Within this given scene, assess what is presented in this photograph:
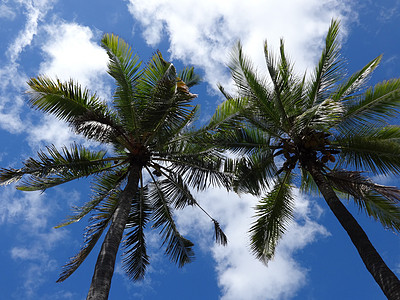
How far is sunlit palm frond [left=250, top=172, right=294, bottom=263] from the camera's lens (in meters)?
13.0

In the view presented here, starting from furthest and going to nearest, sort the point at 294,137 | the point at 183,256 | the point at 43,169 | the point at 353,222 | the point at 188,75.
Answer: the point at 183,256, the point at 188,75, the point at 294,137, the point at 43,169, the point at 353,222

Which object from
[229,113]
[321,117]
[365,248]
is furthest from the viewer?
[229,113]

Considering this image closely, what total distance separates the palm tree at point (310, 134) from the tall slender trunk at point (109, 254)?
312cm

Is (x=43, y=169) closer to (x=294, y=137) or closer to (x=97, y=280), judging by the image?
(x=97, y=280)

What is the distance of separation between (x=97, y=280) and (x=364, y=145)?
7.71m

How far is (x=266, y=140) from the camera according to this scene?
489 inches

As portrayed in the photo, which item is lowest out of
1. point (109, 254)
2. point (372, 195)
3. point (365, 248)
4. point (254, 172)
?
point (365, 248)

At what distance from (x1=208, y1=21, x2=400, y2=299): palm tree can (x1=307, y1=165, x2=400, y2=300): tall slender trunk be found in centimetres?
4

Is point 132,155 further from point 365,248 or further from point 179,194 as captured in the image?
point 365,248

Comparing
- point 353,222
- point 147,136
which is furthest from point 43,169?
point 353,222

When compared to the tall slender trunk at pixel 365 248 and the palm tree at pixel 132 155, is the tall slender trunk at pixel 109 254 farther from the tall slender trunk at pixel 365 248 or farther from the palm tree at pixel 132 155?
the tall slender trunk at pixel 365 248

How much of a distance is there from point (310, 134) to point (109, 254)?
21.3 ft

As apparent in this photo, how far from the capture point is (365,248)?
917cm

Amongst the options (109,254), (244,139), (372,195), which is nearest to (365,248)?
(372,195)
